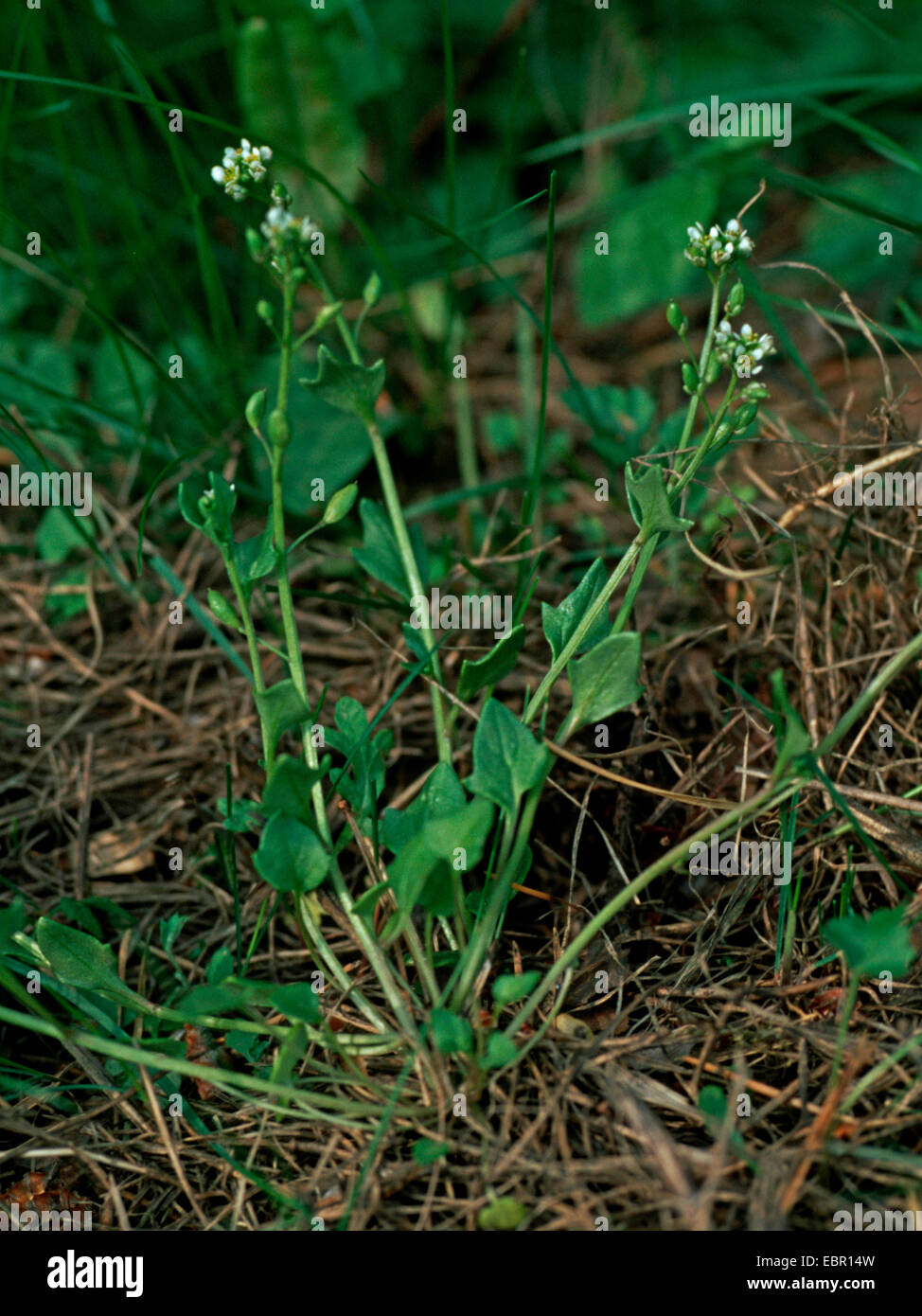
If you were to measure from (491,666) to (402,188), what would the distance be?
1848 millimetres

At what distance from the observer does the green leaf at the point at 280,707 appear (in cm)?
123

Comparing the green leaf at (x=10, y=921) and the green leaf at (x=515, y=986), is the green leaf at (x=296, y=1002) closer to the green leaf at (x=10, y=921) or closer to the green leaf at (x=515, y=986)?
the green leaf at (x=515, y=986)

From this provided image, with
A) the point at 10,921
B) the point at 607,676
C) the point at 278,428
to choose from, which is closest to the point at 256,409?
the point at 278,428

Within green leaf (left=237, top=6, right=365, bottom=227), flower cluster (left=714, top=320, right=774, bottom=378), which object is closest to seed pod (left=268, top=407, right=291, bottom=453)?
flower cluster (left=714, top=320, right=774, bottom=378)

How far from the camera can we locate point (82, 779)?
5.91 ft

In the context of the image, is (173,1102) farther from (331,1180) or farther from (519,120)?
(519,120)

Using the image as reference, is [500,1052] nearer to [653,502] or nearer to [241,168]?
[653,502]

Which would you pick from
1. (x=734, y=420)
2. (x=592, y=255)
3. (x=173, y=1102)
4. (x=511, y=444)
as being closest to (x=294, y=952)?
(x=173, y=1102)

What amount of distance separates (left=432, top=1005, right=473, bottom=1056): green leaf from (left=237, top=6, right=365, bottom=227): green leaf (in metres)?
1.92

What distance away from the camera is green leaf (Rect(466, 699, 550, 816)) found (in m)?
1.23

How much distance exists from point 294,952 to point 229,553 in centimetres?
60

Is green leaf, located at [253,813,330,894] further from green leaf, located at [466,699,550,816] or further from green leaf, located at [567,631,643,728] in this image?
green leaf, located at [567,631,643,728]

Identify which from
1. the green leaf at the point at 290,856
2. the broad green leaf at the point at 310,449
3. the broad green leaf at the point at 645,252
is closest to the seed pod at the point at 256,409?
the green leaf at the point at 290,856

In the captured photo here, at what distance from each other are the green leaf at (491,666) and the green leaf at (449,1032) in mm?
415
